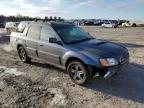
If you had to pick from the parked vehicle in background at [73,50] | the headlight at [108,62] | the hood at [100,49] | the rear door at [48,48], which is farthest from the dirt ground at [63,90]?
the hood at [100,49]

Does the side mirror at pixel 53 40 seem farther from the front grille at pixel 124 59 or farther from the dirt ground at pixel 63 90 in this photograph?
the front grille at pixel 124 59

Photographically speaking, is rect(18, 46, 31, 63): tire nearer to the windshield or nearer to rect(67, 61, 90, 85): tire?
the windshield

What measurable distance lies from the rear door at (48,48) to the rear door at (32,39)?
28 cm

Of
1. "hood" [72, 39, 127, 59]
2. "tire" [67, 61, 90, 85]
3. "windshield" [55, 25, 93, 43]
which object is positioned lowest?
"tire" [67, 61, 90, 85]

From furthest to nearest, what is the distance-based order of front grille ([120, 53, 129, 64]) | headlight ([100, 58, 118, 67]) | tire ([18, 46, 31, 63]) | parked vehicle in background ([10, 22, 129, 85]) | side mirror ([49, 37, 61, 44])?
tire ([18, 46, 31, 63]) < side mirror ([49, 37, 61, 44]) < front grille ([120, 53, 129, 64]) < parked vehicle in background ([10, 22, 129, 85]) < headlight ([100, 58, 118, 67])

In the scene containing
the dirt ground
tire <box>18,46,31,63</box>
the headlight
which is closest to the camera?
the dirt ground

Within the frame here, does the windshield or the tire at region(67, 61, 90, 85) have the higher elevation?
the windshield

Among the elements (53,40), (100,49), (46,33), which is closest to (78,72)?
(100,49)

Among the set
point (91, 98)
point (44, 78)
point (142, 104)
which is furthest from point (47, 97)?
point (142, 104)

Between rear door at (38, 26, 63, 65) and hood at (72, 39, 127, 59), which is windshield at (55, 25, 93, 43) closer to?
rear door at (38, 26, 63, 65)

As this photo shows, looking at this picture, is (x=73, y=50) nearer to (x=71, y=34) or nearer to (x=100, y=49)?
(x=100, y=49)

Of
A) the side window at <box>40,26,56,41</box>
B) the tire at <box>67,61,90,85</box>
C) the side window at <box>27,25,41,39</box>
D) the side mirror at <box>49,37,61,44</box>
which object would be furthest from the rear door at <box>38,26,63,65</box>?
the tire at <box>67,61,90,85</box>

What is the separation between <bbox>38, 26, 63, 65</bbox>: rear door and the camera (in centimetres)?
716

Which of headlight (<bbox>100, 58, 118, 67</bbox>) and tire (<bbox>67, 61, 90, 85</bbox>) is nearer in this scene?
headlight (<bbox>100, 58, 118, 67</bbox>)
